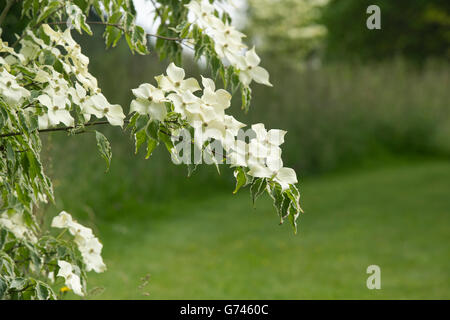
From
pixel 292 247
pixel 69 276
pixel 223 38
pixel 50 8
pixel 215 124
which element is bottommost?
pixel 292 247

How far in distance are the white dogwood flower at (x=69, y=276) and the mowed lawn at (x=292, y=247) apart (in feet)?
4.21

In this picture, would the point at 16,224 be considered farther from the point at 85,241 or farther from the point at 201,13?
the point at 201,13

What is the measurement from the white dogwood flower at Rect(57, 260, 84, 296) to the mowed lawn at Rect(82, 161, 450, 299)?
1283mm

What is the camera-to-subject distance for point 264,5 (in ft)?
76.3

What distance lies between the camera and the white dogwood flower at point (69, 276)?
1.86 meters

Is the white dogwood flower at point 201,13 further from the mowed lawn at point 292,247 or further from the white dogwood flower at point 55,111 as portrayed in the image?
the mowed lawn at point 292,247

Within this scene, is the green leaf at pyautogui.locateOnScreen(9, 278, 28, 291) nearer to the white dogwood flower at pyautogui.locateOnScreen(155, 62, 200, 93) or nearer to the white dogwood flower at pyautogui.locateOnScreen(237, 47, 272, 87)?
the white dogwood flower at pyautogui.locateOnScreen(155, 62, 200, 93)

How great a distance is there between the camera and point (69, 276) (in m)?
1.89

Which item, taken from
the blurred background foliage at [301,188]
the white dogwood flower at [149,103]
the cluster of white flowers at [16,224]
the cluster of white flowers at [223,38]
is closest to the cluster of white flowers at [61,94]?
the white dogwood flower at [149,103]

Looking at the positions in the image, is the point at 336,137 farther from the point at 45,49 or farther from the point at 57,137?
the point at 45,49

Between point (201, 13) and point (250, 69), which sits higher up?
point (201, 13)

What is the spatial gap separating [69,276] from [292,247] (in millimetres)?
3049

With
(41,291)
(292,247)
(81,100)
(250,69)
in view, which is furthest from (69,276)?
(292,247)

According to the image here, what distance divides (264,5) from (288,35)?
4.94ft
